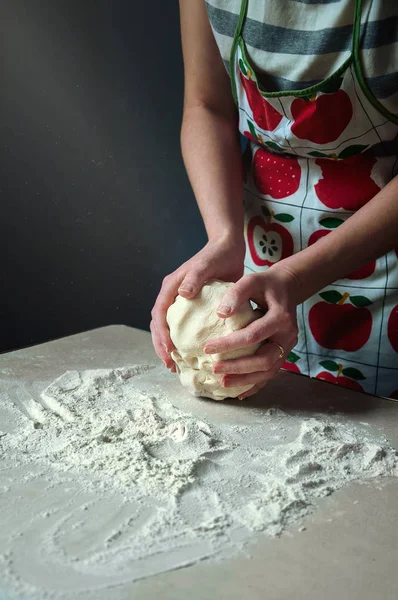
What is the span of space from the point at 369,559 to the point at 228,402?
0.53 metres

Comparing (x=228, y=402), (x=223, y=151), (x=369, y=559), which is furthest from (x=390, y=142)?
(x=369, y=559)

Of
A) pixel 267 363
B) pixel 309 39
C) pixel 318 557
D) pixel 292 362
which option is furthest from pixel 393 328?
pixel 318 557

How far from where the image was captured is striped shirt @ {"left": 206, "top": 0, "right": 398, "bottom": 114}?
4.19 feet

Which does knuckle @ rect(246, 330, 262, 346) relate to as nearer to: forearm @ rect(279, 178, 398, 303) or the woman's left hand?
the woman's left hand

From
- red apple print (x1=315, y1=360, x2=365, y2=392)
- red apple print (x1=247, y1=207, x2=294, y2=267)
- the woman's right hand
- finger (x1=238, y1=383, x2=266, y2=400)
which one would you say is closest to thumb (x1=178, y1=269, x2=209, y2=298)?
the woman's right hand

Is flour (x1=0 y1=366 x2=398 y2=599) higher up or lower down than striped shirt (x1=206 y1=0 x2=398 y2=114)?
lower down

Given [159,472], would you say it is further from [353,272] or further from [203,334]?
[353,272]

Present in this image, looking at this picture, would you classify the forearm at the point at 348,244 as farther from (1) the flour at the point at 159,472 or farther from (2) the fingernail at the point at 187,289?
(1) the flour at the point at 159,472

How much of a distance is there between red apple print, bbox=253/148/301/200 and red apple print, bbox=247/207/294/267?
5 cm

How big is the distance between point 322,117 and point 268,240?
353 mm

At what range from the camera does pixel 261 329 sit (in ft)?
3.94

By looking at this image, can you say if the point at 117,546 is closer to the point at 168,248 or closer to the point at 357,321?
the point at 357,321

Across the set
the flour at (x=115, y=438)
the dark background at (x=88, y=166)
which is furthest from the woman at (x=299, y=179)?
the dark background at (x=88, y=166)

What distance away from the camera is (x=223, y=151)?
1.60 metres
